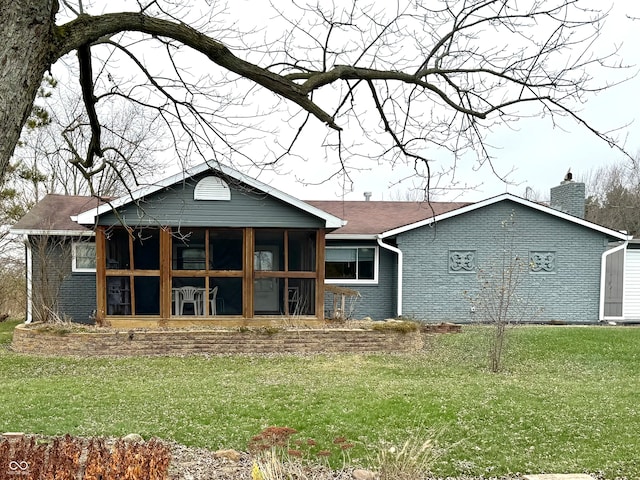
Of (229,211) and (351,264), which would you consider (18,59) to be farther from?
(351,264)

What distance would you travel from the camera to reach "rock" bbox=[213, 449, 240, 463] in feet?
15.8

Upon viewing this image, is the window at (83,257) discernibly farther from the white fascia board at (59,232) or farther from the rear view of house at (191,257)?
the white fascia board at (59,232)

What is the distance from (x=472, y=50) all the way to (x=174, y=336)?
8651 mm

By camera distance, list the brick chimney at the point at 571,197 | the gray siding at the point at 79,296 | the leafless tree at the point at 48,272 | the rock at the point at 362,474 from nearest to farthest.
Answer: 1. the rock at the point at 362,474
2. the leafless tree at the point at 48,272
3. the gray siding at the point at 79,296
4. the brick chimney at the point at 571,197

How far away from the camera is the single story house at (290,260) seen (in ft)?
41.9

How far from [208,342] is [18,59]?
30.5 feet

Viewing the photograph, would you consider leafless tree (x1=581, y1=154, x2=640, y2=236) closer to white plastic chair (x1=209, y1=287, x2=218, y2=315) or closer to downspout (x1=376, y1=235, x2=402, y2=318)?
downspout (x1=376, y1=235, x2=402, y2=318)

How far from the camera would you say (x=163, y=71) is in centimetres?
481

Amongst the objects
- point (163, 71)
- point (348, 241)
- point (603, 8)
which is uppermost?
point (603, 8)

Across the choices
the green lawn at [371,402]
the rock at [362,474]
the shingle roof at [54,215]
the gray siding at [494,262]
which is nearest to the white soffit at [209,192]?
the shingle roof at [54,215]

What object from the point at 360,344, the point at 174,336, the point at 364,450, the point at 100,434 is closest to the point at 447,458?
the point at 364,450

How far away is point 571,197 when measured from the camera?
1830cm

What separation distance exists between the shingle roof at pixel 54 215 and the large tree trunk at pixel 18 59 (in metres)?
11.6

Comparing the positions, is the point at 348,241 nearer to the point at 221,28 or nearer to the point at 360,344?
the point at 360,344
